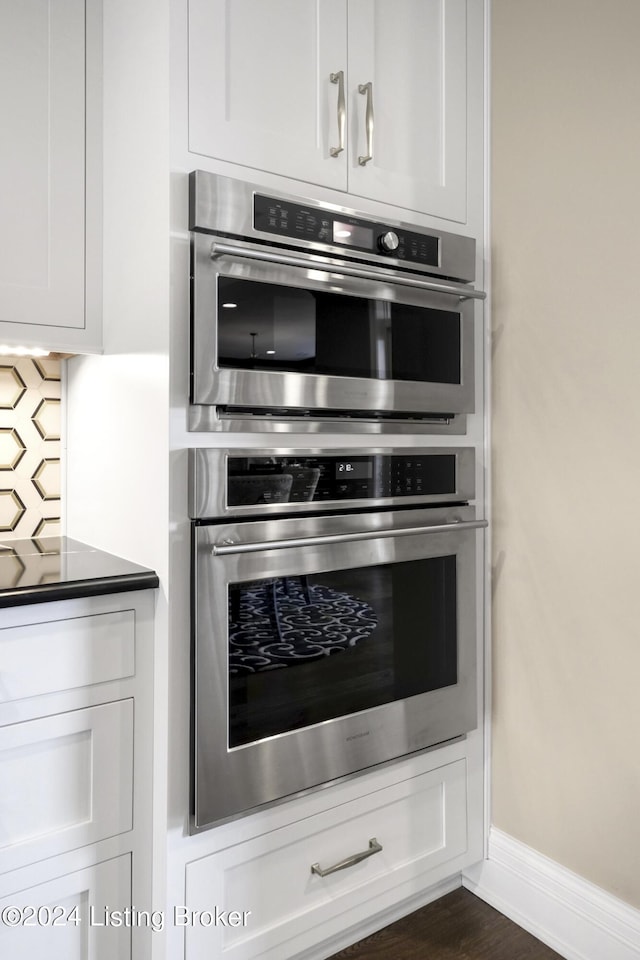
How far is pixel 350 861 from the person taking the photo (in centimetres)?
151

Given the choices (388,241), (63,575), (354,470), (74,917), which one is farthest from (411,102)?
(74,917)

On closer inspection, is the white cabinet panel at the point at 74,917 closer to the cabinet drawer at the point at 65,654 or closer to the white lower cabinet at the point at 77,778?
the white lower cabinet at the point at 77,778

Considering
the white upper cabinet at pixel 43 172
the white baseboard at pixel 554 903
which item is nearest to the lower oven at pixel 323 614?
the white baseboard at pixel 554 903

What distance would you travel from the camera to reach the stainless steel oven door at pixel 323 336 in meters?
1.28

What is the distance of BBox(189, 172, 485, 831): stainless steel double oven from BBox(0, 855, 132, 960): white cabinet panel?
0.24 meters

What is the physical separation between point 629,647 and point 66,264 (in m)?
1.49

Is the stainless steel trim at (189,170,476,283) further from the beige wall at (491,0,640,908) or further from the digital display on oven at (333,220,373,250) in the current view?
the beige wall at (491,0,640,908)

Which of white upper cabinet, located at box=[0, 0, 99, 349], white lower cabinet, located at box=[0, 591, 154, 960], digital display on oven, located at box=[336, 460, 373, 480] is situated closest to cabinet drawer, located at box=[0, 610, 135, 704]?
white lower cabinet, located at box=[0, 591, 154, 960]

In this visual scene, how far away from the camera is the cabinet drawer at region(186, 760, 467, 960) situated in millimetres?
1332

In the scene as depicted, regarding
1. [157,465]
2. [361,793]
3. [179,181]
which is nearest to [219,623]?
[157,465]

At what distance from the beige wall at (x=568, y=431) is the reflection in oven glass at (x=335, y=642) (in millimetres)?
215

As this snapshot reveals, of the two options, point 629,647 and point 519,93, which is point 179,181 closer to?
point 519,93

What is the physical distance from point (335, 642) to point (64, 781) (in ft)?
1.92

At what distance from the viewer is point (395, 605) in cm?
158
